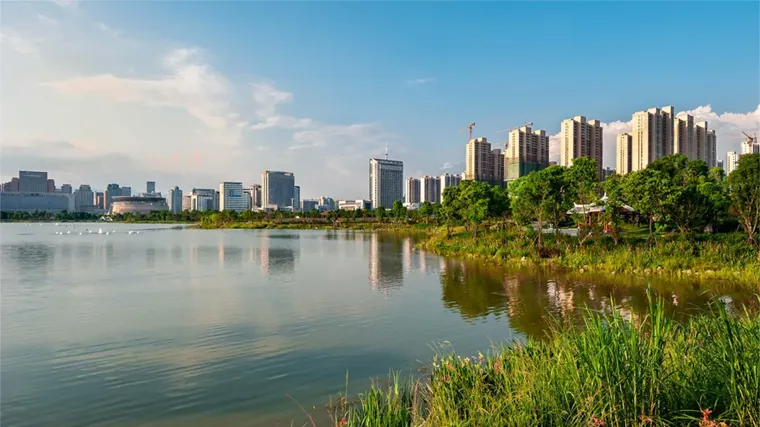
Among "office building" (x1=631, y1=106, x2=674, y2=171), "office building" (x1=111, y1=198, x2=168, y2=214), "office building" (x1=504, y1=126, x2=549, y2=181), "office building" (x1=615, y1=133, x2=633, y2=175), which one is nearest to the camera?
Answer: "office building" (x1=631, y1=106, x2=674, y2=171)

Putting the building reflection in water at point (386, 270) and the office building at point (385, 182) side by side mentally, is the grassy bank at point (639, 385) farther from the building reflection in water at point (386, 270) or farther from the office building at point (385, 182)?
the office building at point (385, 182)

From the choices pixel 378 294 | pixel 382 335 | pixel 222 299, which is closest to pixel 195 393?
pixel 382 335

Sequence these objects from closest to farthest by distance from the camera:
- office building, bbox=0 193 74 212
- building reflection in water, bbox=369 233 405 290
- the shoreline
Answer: the shoreline < building reflection in water, bbox=369 233 405 290 < office building, bbox=0 193 74 212

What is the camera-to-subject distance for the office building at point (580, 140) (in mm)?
64062

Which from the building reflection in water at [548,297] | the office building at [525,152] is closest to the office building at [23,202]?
the office building at [525,152]

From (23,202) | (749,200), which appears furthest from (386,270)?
(23,202)

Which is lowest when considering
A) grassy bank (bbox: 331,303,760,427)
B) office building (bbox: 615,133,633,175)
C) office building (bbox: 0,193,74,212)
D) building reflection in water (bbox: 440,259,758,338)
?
building reflection in water (bbox: 440,259,758,338)

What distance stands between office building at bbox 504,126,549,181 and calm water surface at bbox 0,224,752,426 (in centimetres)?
6096

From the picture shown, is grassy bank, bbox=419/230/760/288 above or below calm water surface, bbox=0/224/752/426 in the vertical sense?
above

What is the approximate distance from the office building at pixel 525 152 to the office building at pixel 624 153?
1897 centimetres

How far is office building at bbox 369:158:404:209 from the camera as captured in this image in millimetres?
184875

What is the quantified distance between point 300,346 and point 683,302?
39.6ft

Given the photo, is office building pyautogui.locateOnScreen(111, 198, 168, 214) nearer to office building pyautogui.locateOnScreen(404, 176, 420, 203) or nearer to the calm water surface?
office building pyautogui.locateOnScreen(404, 176, 420, 203)

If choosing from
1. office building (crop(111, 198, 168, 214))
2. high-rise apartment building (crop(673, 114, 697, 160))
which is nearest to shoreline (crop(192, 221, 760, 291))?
high-rise apartment building (crop(673, 114, 697, 160))
